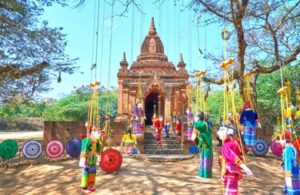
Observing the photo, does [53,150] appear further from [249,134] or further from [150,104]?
[150,104]

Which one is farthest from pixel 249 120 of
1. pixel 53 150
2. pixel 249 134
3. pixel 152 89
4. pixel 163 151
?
pixel 152 89

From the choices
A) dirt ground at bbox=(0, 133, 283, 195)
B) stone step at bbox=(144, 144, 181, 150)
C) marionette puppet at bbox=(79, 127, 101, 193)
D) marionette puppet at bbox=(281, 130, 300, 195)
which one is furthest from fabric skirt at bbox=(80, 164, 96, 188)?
stone step at bbox=(144, 144, 181, 150)

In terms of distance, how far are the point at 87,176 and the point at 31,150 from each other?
5.27 metres

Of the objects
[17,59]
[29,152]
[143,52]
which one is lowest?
[29,152]

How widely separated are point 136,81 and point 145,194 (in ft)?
51.4

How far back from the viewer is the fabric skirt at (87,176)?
7.39m

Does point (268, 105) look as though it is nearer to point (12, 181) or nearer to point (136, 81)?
point (136, 81)

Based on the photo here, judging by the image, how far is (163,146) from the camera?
1529cm

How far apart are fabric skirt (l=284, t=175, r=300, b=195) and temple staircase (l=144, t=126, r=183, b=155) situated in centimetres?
783

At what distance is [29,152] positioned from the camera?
11.6 meters

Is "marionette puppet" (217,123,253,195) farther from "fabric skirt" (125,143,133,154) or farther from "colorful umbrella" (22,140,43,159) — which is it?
"colorful umbrella" (22,140,43,159)

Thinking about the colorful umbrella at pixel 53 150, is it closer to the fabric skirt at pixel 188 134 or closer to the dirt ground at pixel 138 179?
the dirt ground at pixel 138 179

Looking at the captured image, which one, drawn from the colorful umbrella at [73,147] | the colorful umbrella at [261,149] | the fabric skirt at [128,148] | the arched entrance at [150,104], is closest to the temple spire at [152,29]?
the arched entrance at [150,104]

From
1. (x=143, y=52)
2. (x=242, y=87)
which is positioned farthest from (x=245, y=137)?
(x=143, y=52)
